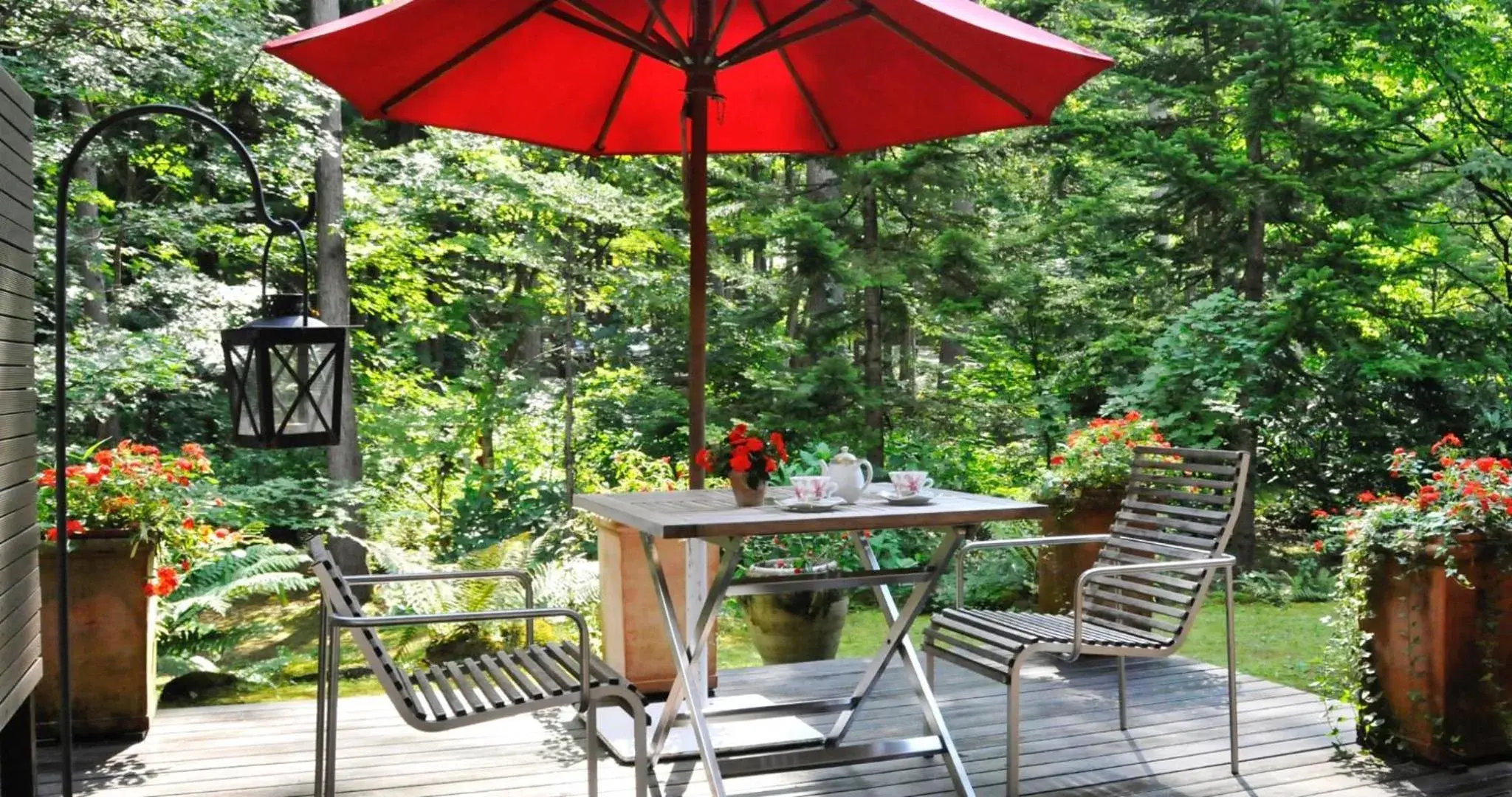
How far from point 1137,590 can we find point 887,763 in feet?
3.35

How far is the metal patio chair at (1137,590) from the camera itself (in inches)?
134

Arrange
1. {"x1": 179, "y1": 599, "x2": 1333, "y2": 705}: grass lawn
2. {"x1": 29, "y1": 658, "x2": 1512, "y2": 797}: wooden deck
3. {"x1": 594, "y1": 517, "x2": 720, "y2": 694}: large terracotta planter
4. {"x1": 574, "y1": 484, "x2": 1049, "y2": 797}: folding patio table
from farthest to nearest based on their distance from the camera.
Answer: {"x1": 179, "y1": 599, "x2": 1333, "y2": 705}: grass lawn
{"x1": 594, "y1": 517, "x2": 720, "y2": 694}: large terracotta planter
{"x1": 29, "y1": 658, "x2": 1512, "y2": 797}: wooden deck
{"x1": 574, "y1": 484, "x2": 1049, "y2": 797}: folding patio table

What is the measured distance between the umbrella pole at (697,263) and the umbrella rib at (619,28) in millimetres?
175

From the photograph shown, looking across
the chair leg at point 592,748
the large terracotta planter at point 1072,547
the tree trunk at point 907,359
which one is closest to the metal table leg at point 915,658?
the chair leg at point 592,748

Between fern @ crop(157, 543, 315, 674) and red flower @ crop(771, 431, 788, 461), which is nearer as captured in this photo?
red flower @ crop(771, 431, 788, 461)

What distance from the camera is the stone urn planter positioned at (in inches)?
211

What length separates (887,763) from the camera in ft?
12.5

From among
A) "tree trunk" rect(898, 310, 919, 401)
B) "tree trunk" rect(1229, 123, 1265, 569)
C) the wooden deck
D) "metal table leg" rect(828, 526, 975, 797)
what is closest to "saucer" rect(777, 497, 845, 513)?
"metal table leg" rect(828, 526, 975, 797)

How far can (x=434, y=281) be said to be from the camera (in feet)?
35.5

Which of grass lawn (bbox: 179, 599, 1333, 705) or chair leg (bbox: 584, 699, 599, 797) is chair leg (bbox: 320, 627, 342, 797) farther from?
grass lawn (bbox: 179, 599, 1333, 705)

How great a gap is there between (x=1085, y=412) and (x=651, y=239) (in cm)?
391

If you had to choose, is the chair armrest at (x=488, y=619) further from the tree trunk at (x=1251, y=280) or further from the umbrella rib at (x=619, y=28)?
the tree trunk at (x=1251, y=280)

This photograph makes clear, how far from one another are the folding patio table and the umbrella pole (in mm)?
261

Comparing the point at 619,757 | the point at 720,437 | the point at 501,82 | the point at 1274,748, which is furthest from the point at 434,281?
the point at 1274,748
